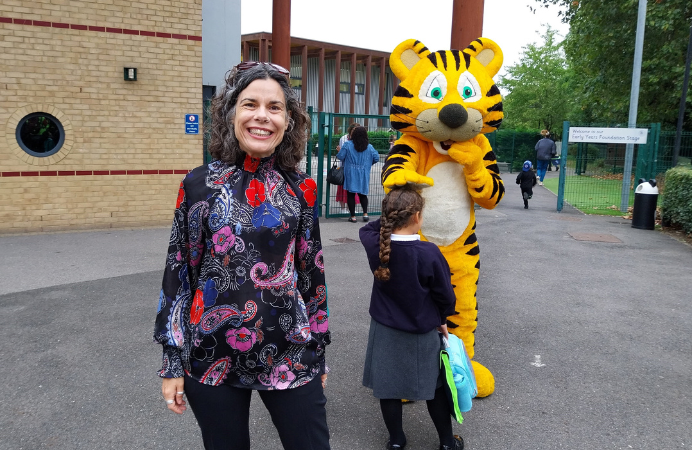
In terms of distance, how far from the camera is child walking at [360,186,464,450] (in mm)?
3137

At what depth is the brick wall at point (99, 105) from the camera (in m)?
8.90

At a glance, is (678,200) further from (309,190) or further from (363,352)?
(309,190)

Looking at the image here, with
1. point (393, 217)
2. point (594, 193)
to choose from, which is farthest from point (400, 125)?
point (594, 193)

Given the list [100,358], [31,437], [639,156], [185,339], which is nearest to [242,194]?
[185,339]

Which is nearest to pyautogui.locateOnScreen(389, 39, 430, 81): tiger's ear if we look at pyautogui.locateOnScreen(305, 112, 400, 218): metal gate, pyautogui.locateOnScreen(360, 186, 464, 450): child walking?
pyautogui.locateOnScreen(360, 186, 464, 450): child walking

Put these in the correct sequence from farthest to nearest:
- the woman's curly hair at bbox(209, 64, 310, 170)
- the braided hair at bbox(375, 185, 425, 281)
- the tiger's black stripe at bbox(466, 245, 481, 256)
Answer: the tiger's black stripe at bbox(466, 245, 481, 256) → the braided hair at bbox(375, 185, 425, 281) → the woman's curly hair at bbox(209, 64, 310, 170)

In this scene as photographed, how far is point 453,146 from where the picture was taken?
3867 mm

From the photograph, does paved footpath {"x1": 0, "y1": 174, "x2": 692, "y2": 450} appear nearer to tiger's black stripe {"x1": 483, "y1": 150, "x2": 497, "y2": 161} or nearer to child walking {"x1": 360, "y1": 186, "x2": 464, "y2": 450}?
child walking {"x1": 360, "y1": 186, "x2": 464, "y2": 450}

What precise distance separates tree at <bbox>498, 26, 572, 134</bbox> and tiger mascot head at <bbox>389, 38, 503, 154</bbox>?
3811 centimetres

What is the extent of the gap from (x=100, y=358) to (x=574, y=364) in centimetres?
372

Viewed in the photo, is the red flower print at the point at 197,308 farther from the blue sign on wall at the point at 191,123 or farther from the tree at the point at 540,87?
the tree at the point at 540,87

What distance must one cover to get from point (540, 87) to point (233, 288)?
4205 cm

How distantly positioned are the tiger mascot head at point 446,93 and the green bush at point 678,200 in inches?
314

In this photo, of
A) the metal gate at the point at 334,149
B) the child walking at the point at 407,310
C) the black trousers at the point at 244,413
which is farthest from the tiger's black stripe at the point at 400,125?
the metal gate at the point at 334,149
